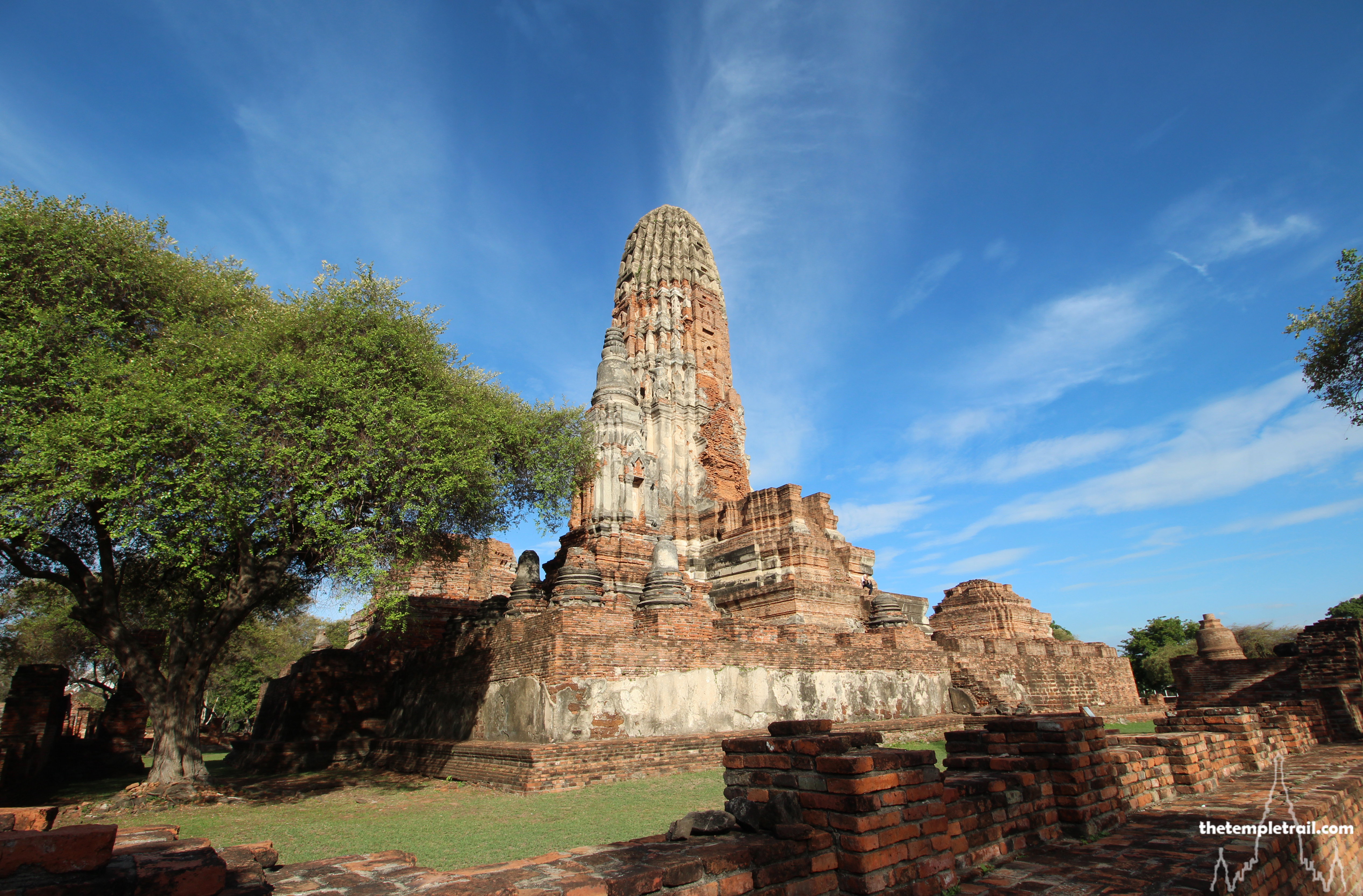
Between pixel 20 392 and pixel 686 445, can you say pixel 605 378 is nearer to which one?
pixel 686 445

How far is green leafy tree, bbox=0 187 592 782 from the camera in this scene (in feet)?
26.0

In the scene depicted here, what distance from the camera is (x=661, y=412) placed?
21922 millimetres

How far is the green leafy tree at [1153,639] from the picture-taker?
1622 inches

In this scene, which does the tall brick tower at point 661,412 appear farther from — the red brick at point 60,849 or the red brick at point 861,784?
the red brick at point 60,849

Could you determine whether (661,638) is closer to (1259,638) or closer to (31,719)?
(31,719)

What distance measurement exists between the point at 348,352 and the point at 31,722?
8.44m

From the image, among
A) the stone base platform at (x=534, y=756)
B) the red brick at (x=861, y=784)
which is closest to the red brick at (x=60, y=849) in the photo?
the red brick at (x=861, y=784)

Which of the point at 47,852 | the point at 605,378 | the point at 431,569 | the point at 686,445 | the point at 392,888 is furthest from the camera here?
the point at 686,445

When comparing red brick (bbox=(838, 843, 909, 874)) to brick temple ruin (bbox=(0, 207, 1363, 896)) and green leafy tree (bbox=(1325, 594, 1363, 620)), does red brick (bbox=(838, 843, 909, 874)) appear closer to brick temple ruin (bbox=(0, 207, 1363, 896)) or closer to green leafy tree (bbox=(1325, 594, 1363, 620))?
brick temple ruin (bbox=(0, 207, 1363, 896))

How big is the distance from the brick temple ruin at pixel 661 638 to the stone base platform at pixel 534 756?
36mm

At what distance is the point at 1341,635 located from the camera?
11945 millimetres

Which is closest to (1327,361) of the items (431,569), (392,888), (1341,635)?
(1341,635)

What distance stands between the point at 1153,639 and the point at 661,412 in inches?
1551

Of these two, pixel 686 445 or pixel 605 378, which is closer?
pixel 605 378
